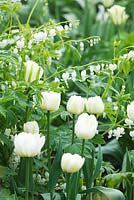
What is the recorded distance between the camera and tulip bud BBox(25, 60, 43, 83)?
155 cm

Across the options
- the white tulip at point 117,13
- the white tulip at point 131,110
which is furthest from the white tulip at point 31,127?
the white tulip at point 117,13

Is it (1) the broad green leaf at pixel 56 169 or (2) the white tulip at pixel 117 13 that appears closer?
(1) the broad green leaf at pixel 56 169

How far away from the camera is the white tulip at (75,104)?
1.51 m

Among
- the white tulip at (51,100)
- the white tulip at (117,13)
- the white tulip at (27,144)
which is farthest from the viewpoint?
the white tulip at (117,13)

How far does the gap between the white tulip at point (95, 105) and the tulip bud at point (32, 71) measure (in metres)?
0.14

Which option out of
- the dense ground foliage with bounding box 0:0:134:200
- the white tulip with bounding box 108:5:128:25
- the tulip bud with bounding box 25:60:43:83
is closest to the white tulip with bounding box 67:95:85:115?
the dense ground foliage with bounding box 0:0:134:200

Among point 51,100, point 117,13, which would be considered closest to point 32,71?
point 51,100

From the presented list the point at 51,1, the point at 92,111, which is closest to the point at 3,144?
the point at 92,111

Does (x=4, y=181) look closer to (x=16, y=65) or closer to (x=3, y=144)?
(x=3, y=144)

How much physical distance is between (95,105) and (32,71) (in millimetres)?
173

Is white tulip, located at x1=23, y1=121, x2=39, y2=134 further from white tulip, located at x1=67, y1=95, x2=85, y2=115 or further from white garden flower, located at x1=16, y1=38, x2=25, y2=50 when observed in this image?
white garden flower, located at x1=16, y1=38, x2=25, y2=50

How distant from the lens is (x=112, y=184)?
1.76 metres

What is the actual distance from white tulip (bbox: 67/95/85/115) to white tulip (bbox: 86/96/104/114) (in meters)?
0.02

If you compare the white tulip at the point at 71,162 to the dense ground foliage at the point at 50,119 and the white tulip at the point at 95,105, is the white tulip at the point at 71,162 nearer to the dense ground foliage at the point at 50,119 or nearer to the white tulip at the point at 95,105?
the dense ground foliage at the point at 50,119
